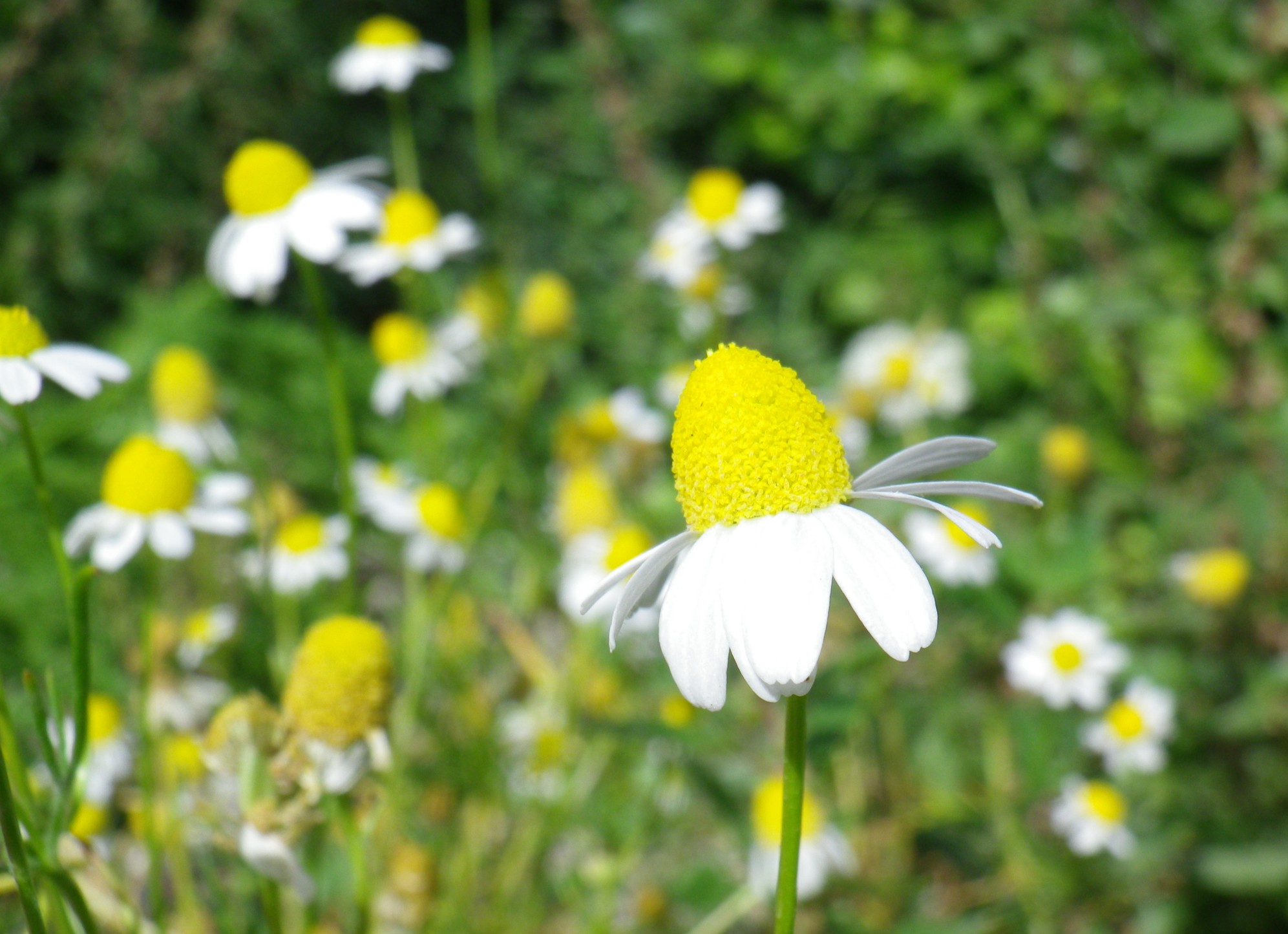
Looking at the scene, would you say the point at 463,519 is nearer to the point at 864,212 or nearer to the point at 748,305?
the point at 748,305

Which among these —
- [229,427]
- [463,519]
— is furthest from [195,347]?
[463,519]

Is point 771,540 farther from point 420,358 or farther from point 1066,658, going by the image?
point 420,358

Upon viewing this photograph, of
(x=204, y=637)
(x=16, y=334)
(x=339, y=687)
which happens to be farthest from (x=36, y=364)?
(x=204, y=637)

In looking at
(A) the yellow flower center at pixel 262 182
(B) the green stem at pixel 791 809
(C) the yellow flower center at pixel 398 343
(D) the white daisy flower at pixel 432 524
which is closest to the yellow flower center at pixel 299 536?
(D) the white daisy flower at pixel 432 524

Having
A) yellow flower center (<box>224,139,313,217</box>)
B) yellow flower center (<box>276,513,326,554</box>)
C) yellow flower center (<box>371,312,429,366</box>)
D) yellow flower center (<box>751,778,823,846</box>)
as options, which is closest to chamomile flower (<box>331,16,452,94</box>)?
yellow flower center (<box>371,312,429,366</box>)

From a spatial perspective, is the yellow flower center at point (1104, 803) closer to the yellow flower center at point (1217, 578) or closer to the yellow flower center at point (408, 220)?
the yellow flower center at point (1217, 578)

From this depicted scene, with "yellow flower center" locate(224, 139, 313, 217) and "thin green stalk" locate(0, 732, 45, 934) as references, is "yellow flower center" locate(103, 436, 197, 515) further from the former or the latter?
"thin green stalk" locate(0, 732, 45, 934)
